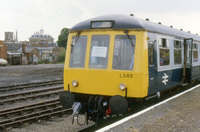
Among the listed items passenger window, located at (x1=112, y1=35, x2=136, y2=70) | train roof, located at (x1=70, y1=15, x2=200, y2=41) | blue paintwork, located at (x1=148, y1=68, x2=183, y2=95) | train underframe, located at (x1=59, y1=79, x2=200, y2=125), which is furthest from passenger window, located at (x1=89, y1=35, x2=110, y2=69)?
blue paintwork, located at (x1=148, y1=68, x2=183, y2=95)

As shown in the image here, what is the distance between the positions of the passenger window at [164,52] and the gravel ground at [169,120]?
130 cm

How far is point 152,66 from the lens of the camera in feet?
22.7

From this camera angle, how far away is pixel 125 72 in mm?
6395

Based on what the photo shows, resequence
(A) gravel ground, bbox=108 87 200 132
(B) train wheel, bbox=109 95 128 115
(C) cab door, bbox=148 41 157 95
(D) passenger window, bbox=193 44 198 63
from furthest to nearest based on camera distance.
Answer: (D) passenger window, bbox=193 44 198 63
(C) cab door, bbox=148 41 157 95
(B) train wheel, bbox=109 95 128 115
(A) gravel ground, bbox=108 87 200 132

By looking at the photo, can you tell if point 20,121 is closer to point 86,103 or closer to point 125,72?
point 86,103

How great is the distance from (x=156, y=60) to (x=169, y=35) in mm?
1572

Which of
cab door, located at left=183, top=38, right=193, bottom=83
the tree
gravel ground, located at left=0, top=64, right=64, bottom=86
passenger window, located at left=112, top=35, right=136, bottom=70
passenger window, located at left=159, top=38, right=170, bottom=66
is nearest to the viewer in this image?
passenger window, located at left=112, top=35, right=136, bottom=70

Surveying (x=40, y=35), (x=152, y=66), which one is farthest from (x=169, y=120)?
(x=40, y=35)

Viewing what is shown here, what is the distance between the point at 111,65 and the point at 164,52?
2182 mm

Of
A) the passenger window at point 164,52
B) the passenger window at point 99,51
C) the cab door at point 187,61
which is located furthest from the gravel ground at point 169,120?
the cab door at point 187,61

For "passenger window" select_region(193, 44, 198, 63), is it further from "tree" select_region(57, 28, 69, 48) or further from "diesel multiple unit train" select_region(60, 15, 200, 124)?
"tree" select_region(57, 28, 69, 48)

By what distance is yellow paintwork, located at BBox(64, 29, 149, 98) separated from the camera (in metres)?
6.32

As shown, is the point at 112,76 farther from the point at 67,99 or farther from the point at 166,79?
the point at 166,79

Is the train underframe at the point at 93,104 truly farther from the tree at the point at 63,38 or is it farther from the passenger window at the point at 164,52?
the tree at the point at 63,38
